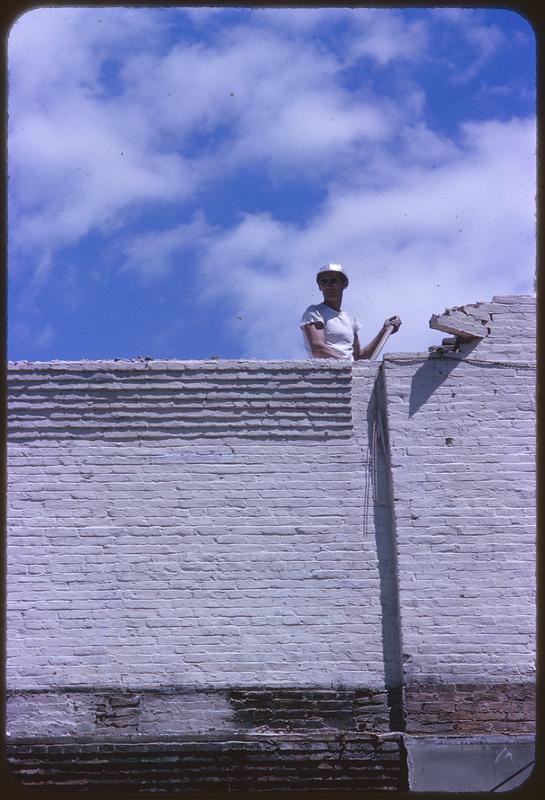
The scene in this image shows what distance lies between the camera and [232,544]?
24.6ft

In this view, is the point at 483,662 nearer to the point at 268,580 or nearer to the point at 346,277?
the point at 268,580

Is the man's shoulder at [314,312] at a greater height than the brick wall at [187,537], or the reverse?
the man's shoulder at [314,312]

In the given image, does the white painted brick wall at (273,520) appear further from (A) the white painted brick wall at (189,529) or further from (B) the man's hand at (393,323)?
(B) the man's hand at (393,323)

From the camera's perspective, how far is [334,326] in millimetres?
8617

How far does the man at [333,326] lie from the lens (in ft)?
28.0

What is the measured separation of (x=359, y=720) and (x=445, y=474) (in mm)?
1802

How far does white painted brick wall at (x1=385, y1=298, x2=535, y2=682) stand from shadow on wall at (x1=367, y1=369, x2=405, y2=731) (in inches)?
4.3

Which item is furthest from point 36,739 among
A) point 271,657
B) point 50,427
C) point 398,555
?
point 398,555

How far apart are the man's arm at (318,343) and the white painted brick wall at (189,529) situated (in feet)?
2.18

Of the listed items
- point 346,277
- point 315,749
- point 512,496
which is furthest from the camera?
point 346,277

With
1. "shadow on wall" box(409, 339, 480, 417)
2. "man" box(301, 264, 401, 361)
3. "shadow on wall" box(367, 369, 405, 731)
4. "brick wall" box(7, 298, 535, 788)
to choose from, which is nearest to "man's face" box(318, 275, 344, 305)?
"man" box(301, 264, 401, 361)

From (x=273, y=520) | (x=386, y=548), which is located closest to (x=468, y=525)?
(x=386, y=548)

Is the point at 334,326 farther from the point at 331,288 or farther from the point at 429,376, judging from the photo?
the point at 429,376

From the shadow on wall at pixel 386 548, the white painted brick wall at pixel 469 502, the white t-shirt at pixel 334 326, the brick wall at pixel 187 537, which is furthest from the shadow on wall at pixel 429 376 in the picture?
the white t-shirt at pixel 334 326
